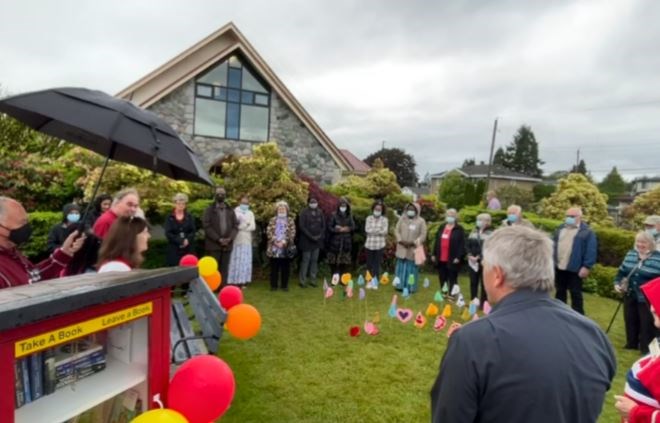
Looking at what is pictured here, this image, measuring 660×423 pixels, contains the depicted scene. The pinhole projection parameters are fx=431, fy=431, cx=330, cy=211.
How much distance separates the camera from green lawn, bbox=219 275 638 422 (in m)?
3.93

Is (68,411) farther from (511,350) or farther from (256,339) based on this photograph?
(256,339)

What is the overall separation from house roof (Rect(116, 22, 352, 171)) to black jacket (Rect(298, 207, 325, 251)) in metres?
8.19

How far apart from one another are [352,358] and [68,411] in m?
3.71

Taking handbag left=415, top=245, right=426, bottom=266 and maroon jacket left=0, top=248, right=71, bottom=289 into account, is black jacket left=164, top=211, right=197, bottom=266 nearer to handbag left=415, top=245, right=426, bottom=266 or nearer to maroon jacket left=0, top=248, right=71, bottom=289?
maroon jacket left=0, top=248, right=71, bottom=289

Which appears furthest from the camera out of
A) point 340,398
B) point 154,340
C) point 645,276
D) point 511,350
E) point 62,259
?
point 645,276

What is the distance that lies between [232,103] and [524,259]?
15.3 metres

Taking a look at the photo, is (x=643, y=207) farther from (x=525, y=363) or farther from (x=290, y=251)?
(x=525, y=363)

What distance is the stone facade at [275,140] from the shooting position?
48.6 ft

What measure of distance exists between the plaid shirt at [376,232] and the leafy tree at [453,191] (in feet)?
56.8

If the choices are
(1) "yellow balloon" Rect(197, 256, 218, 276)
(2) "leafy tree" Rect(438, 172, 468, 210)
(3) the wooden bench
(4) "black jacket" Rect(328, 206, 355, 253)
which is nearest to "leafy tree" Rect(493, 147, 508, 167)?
(2) "leafy tree" Rect(438, 172, 468, 210)

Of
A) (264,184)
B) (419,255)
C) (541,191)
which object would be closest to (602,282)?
(419,255)

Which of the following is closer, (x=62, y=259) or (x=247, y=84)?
(x=62, y=259)

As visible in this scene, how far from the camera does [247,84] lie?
52.7 ft

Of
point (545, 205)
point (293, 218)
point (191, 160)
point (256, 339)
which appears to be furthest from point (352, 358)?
point (545, 205)
